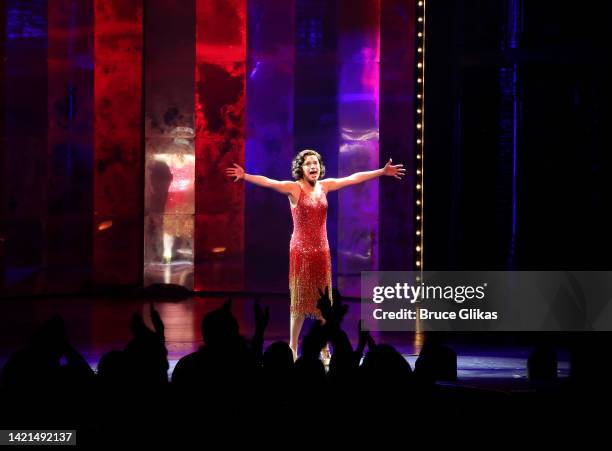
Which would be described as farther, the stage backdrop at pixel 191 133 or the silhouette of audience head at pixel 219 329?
the stage backdrop at pixel 191 133

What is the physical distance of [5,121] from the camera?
33.1ft

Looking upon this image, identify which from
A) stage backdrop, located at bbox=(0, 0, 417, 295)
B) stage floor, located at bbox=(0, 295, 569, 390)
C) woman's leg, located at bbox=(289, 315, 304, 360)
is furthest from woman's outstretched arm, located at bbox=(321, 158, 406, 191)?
stage backdrop, located at bbox=(0, 0, 417, 295)

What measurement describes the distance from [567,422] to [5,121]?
889cm

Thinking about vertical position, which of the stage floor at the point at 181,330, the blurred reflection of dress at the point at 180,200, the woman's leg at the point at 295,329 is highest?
the blurred reflection of dress at the point at 180,200

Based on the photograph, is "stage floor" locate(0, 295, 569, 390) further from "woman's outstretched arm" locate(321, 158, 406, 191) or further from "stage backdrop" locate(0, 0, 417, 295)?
"woman's outstretched arm" locate(321, 158, 406, 191)

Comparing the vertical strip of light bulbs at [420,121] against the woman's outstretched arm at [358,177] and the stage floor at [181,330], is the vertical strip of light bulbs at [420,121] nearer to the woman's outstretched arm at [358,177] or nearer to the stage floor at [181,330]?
the woman's outstretched arm at [358,177]

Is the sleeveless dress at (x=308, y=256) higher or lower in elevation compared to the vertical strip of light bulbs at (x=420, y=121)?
lower

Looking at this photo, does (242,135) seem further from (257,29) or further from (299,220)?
(299,220)

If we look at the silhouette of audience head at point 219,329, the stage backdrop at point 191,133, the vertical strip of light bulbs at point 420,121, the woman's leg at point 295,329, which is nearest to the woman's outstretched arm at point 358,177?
the vertical strip of light bulbs at point 420,121

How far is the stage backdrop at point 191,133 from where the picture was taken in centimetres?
1018

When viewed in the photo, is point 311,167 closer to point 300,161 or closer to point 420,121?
point 300,161

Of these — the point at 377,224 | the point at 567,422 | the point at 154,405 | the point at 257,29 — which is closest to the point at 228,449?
the point at 154,405

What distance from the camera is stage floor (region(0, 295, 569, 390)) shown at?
20.9ft

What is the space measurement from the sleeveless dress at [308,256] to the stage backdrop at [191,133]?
11.6 ft
